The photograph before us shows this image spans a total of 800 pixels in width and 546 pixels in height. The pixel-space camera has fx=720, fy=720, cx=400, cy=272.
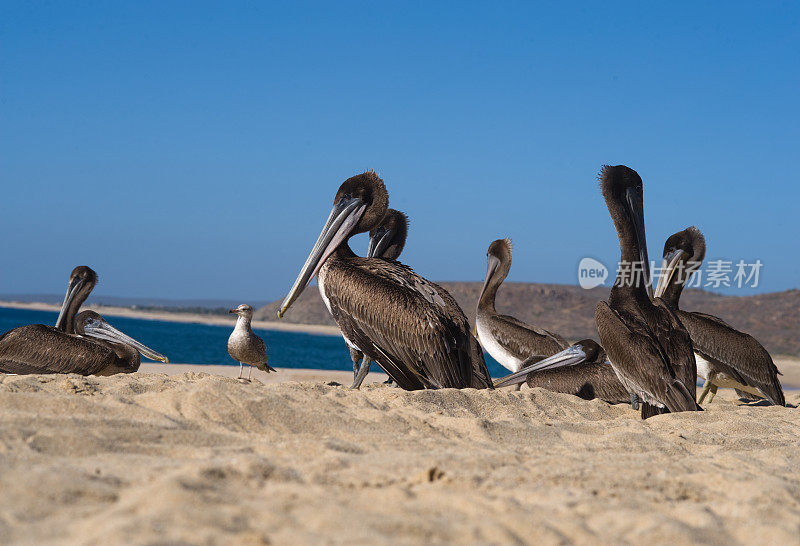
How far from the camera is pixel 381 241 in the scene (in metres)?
8.63

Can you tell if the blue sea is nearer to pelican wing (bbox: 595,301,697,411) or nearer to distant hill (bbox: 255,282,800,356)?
distant hill (bbox: 255,282,800,356)

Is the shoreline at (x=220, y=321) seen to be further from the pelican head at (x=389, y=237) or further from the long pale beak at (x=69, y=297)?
the pelican head at (x=389, y=237)

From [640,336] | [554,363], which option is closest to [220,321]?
[554,363]

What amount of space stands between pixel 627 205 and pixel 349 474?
4.71m

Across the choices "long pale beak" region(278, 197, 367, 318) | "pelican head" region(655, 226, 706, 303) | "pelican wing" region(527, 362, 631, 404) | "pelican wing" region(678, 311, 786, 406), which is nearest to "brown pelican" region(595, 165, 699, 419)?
"pelican wing" region(527, 362, 631, 404)

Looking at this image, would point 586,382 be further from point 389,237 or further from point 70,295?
point 70,295

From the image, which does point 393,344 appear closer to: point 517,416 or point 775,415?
point 517,416

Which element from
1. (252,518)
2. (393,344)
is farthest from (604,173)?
(252,518)

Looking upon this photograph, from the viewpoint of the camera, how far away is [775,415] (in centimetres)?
609

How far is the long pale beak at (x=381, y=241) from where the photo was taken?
28.3 feet

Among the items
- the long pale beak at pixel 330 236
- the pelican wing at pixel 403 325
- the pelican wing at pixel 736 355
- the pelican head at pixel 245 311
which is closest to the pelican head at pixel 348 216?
the long pale beak at pixel 330 236

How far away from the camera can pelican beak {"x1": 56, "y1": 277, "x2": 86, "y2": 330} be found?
883 cm

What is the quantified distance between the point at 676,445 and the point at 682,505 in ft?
4.82

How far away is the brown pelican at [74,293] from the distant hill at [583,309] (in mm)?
21281
